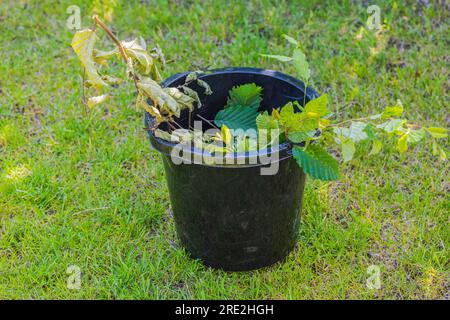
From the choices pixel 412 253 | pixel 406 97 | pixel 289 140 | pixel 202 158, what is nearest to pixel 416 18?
pixel 406 97

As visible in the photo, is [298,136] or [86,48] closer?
[86,48]

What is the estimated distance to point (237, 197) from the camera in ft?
6.59

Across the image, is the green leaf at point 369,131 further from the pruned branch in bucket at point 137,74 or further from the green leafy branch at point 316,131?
the pruned branch in bucket at point 137,74

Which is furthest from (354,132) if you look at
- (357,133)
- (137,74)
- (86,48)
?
(86,48)

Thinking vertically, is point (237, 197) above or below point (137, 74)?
below

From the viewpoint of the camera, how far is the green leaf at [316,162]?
74.1 inches

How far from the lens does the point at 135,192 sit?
269cm

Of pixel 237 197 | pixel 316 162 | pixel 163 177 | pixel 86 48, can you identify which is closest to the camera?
pixel 86 48

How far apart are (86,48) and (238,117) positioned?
2.23 ft

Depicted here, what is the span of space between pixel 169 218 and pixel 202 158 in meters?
0.78

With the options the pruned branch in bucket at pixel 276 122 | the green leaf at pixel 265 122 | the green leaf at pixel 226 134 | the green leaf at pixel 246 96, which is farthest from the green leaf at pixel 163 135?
the green leaf at pixel 246 96

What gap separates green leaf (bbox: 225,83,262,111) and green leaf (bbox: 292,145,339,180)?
40 centimetres

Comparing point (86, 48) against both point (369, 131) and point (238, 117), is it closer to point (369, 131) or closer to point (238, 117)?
point (238, 117)

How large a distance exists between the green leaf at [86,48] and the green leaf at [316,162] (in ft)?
2.25
